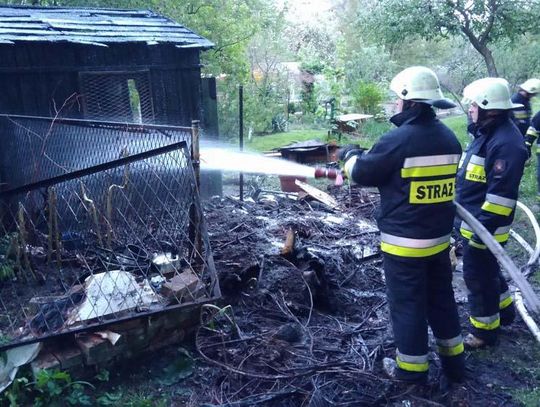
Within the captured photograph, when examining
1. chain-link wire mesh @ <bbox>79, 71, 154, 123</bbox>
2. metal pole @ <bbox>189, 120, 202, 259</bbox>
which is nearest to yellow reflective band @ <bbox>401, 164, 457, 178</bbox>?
metal pole @ <bbox>189, 120, 202, 259</bbox>

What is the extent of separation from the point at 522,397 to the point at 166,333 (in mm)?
2591

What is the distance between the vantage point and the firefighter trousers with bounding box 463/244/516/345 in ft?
13.5

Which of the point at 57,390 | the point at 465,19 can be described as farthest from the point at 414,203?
the point at 465,19

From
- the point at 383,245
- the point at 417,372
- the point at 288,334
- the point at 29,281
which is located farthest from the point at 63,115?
the point at 417,372

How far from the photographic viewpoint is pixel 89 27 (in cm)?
758

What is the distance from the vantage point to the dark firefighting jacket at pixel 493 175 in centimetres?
383

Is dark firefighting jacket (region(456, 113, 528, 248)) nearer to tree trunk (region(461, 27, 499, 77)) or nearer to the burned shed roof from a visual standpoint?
the burned shed roof

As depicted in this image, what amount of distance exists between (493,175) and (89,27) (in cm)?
626

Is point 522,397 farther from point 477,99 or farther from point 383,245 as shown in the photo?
point 477,99

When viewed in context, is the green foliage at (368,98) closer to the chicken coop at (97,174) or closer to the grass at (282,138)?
the grass at (282,138)

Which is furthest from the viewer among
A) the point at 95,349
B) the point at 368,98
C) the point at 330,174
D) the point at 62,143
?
the point at 368,98

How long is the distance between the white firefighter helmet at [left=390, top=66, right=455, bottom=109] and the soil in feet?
6.51

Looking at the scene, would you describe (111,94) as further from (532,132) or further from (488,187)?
(532,132)

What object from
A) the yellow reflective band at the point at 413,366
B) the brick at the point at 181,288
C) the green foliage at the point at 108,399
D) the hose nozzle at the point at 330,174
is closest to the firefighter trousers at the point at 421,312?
the yellow reflective band at the point at 413,366
